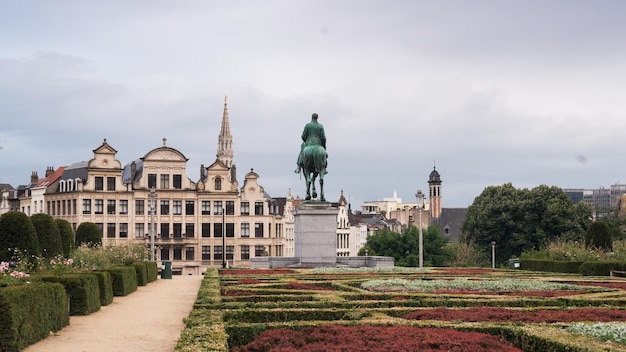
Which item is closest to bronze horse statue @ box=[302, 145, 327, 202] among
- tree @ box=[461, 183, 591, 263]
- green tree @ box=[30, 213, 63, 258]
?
green tree @ box=[30, 213, 63, 258]

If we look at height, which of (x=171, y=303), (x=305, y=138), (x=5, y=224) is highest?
(x=305, y=138)

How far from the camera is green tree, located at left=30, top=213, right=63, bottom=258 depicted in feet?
136

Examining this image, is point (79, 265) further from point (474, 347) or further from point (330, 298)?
point (474, 347)

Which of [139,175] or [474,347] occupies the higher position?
[139,175]

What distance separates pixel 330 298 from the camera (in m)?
22.1

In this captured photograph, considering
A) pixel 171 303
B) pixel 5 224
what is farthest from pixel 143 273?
pixel 171 303

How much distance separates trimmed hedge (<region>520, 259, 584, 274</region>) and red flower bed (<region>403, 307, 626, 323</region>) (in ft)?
83.3

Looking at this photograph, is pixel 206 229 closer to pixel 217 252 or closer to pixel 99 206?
pixel 217 252

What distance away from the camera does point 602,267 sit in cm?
4025

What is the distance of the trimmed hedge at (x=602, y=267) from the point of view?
1575 inches

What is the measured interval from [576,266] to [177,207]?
193ft

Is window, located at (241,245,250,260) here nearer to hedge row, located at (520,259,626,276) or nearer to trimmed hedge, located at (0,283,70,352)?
hedge row, located at (520,259,626,276)

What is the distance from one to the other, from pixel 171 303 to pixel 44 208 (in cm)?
7771

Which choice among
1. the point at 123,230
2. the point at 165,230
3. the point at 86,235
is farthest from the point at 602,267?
the point at 123,230
